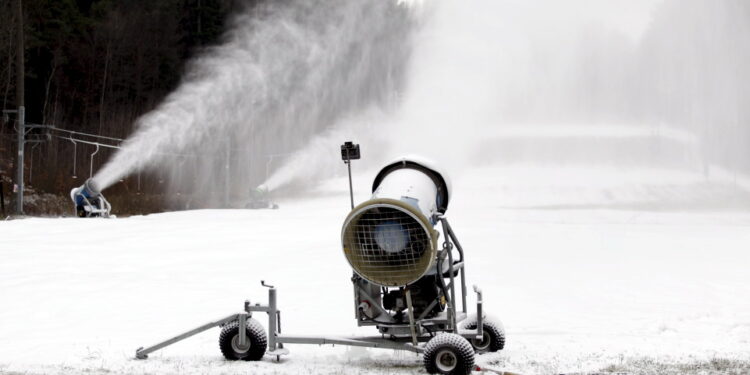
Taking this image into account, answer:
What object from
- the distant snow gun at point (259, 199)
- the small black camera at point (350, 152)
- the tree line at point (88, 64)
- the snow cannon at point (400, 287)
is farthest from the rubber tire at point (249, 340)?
the tree line at point (88, 64)

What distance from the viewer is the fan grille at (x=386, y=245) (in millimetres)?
8211

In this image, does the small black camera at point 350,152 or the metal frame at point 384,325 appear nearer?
the metal frame at point 384,325

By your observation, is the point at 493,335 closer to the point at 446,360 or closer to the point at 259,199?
the point at 446,360

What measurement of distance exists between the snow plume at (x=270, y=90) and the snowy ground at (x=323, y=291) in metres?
17.9

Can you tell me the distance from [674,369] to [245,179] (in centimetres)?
5244

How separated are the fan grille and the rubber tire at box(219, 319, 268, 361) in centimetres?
137

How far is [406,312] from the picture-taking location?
872 cm

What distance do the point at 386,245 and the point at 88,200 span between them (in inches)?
876

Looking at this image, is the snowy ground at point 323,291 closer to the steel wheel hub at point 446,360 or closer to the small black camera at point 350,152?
the steel wheel hub at point 446,360

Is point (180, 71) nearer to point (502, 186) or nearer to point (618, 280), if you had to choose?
point (502, 186)

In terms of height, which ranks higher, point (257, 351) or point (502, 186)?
point (502, 186)

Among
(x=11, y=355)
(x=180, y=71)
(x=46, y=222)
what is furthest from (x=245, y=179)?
(x=11, y=355)

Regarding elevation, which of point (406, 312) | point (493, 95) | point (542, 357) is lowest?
point (542, 357)

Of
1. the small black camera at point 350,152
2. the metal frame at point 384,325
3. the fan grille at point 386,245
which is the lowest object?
the metal frame at point 384,325
